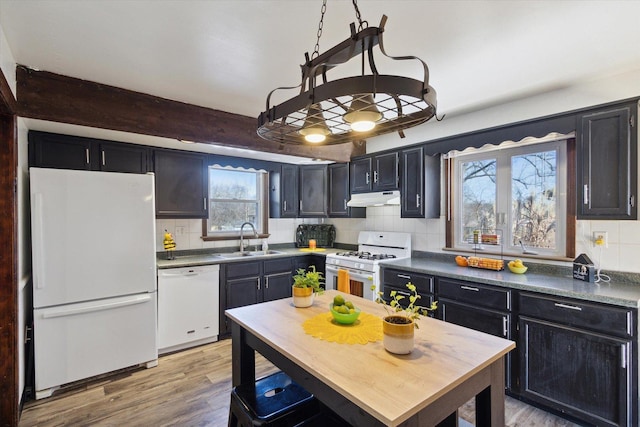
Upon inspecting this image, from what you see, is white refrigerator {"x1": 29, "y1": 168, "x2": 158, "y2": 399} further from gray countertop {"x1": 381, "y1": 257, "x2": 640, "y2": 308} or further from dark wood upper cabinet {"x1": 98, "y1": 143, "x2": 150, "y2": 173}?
gray countertop {"x1": 381, "y1": 257, "x2": 640, "y2": 308}

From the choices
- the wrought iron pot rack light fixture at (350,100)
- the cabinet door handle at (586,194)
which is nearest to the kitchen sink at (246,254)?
the wrought iron pot rack light fixture at (350,100)

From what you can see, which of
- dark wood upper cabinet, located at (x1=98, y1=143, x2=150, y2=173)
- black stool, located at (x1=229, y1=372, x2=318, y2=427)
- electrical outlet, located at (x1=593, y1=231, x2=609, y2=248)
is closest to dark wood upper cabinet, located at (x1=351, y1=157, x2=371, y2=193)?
electrical outlet, located at (x1=593, y1=231, x2=609, y2=248)

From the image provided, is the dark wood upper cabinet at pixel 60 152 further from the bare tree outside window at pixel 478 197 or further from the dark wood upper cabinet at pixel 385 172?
the bare tree outside window at pixel 478 197

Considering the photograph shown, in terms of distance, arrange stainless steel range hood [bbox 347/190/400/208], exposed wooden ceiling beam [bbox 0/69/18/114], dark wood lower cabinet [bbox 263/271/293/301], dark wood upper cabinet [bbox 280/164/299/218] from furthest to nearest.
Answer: dark wood upper cabinet [bbox 280/164/299/218], dark wood lower cabinet [bbox 263/271/293/301], stainless steel range hood [bbox 347/190/400/208], exposed wooden ceiling beam [bbox 0/69/18/114]

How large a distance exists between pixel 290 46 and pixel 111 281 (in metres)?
2.40

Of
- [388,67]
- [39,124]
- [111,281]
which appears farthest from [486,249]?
[39,124]

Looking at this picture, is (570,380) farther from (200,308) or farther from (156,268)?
(156,268)

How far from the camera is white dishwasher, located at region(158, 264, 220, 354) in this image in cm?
312

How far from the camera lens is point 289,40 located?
1.73 metres

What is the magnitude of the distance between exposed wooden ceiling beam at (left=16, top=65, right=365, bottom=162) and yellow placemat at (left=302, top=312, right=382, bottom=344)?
965 millimetres

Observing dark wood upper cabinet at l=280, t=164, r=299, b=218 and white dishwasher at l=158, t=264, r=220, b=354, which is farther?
→ dark wood upper cabinet at l=280, t=164, r=299, b=218

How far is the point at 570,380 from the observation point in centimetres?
210

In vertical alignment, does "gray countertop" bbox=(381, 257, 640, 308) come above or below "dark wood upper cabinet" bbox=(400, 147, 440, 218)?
below

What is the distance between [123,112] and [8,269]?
1269 mm
